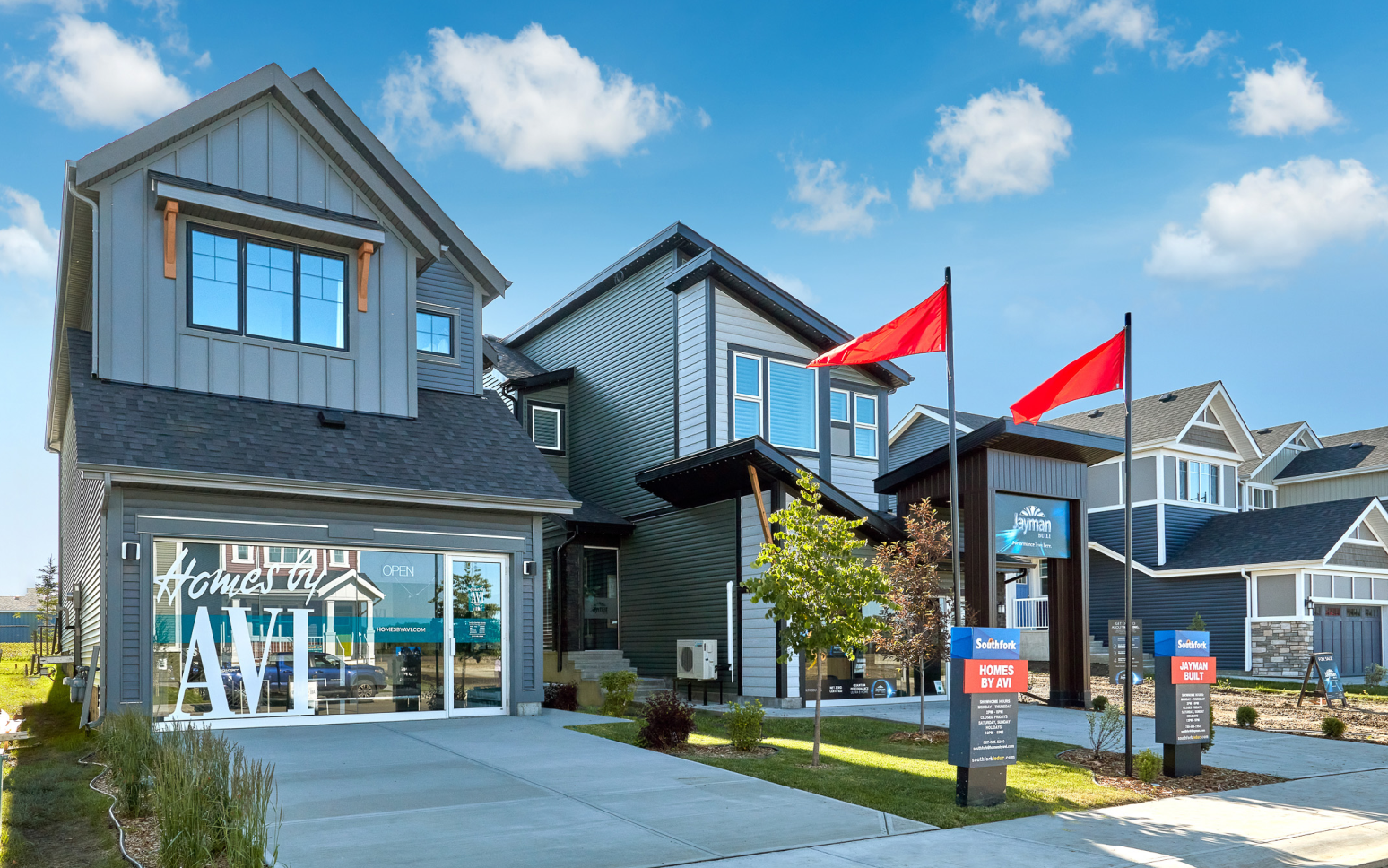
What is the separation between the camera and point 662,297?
21672mm

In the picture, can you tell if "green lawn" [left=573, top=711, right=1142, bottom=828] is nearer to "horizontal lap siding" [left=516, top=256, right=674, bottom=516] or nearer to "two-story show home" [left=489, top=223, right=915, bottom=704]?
"two-story show home" [left=489, top=223, right=915, bottom=704]

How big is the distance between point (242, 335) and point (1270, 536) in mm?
28586

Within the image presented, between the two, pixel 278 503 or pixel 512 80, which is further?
pixel 512 80

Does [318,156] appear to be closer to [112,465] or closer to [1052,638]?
[112,465]

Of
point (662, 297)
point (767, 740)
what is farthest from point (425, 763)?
point (662, 297)

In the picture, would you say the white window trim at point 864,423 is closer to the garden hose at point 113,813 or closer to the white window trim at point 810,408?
the white window trim at point 810,408

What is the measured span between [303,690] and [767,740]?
20.3ft

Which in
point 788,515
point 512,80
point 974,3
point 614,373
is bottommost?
point 788,515

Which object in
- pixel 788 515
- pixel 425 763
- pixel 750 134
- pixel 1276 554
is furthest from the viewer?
pixel 1276 554

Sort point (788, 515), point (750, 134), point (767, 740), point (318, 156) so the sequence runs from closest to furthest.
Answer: point (788, 515), point (767, 740), point (318, 156), point (750, 134)

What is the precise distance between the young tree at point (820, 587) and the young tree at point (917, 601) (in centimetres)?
354

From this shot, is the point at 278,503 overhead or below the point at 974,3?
below

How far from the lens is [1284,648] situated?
28781mm

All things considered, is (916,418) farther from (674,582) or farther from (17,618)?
(17,618)
